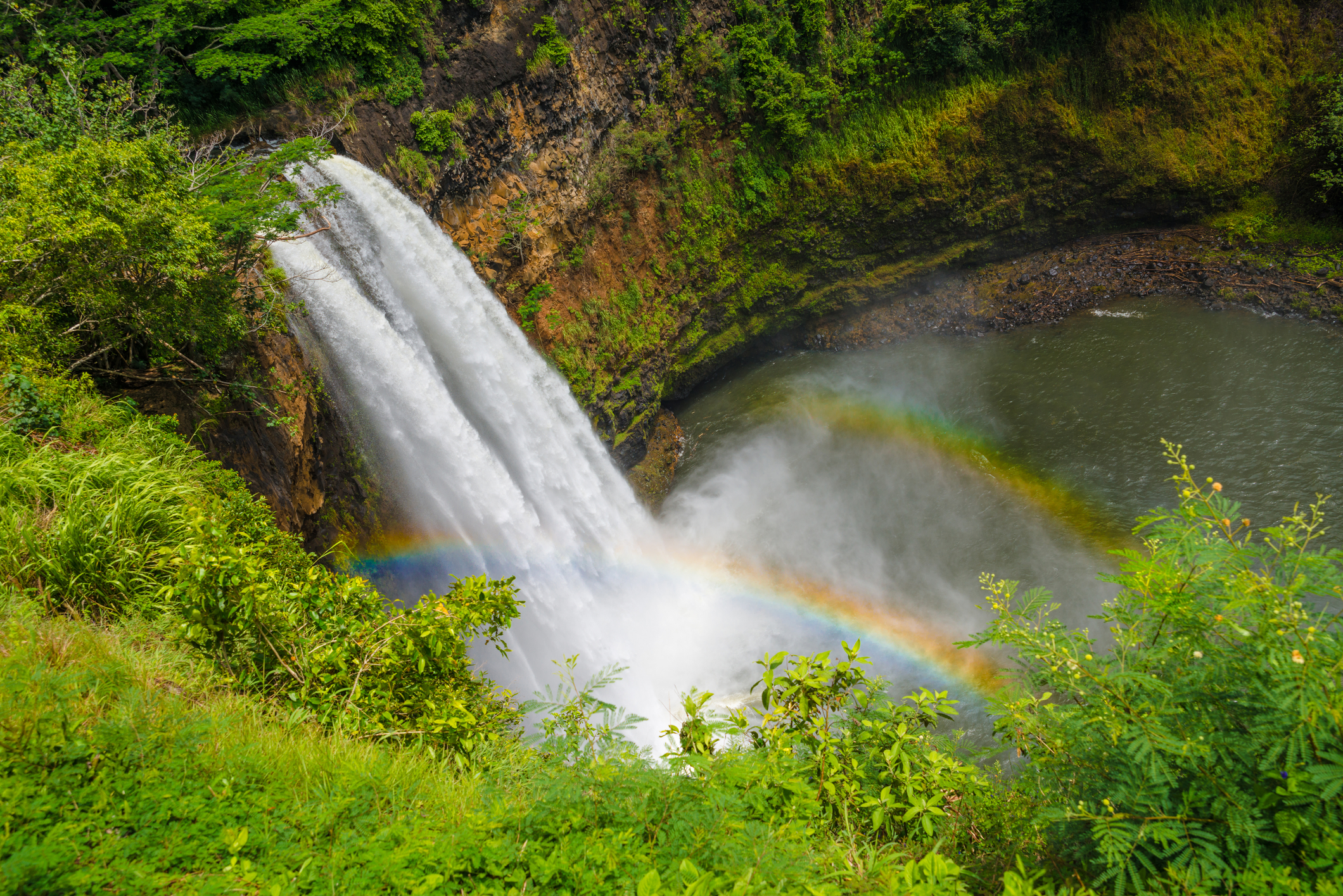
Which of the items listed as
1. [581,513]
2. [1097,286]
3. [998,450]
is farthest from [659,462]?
[1097,286]

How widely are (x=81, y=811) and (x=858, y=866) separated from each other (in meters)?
3.23

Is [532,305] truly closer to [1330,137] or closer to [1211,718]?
[1211,718]

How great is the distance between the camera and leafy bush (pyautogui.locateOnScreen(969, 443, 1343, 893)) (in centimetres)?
230

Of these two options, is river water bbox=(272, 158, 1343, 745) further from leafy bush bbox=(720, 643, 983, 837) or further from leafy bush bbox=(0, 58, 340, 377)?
leafy bush bbox=(720, 643, 983, 837)

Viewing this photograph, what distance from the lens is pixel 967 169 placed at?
57.5 ft

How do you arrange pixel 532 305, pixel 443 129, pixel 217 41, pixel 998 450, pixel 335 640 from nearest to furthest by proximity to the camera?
pixel 335 640
pixel 217 41
pixel 443 129
pixel 532 305
pixel 998 450

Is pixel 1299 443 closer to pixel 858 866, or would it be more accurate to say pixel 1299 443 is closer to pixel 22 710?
pixel 858 866

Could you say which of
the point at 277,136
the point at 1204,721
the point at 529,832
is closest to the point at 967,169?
the point at 277,136

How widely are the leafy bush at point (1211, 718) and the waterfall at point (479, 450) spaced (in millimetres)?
7147

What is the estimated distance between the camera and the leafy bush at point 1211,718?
2305 mm

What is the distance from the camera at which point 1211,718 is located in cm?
259

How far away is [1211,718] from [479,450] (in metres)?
8.97

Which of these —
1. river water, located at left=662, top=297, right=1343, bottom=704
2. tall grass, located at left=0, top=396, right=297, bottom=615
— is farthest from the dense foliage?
river water, located at left=662, top=297, right=1343, bottom=704

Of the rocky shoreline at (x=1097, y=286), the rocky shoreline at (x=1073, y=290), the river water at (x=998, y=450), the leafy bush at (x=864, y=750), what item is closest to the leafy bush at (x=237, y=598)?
the leafy bush at (x=864, y=750)
